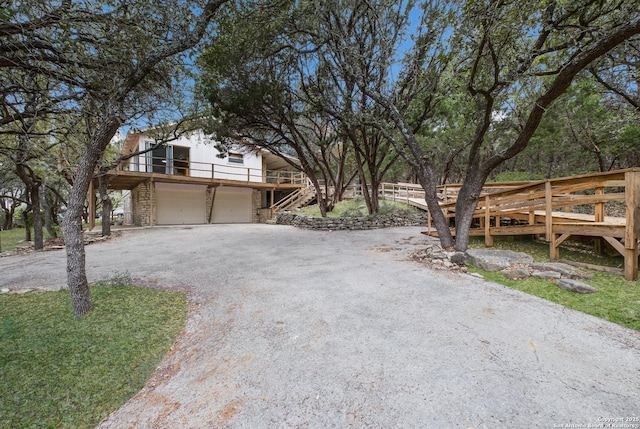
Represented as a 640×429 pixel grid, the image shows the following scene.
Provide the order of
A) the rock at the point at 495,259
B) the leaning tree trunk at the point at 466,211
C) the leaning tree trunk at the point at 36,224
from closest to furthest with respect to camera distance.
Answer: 1. the rock at the point at 495,259
2. the leaning tree trunk at the point at 466,211
3. the leaning tree trunk at the point at 36,224

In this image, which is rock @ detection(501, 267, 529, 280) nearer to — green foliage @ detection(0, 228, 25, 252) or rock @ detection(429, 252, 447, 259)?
rock @ detection(429, 252, 447, 259)

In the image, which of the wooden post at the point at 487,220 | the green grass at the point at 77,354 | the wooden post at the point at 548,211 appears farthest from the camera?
the wooden post at the point at 487,220

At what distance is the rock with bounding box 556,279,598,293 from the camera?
3.57 m

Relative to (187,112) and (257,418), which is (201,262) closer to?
(257,418)

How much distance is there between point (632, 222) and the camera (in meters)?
3.78

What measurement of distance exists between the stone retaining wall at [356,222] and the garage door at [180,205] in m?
6.36

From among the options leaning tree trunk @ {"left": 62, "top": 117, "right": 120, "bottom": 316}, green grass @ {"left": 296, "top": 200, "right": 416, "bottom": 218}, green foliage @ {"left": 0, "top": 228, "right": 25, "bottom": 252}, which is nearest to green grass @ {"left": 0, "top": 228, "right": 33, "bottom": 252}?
green foliage @ {"left": 0, "top": 228, "right": 25, "bottom": 252}

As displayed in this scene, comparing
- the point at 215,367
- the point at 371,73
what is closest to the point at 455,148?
the point at 371,73

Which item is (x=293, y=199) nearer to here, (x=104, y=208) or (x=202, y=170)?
(x=202, y=170)

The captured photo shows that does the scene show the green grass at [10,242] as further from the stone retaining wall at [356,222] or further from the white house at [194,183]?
the stone retaining wall at [356,222]

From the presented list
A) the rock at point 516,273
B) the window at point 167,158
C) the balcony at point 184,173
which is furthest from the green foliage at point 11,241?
the rock at point 516,273

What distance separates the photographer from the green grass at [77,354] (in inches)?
74.6

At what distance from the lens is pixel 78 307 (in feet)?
10.5

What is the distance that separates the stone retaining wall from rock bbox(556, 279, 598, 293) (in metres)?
8.56
